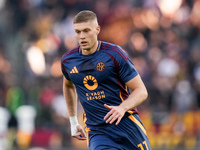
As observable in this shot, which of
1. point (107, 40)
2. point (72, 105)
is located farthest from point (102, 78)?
point (107, 40)

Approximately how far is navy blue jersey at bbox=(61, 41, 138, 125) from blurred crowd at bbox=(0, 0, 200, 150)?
7.69m

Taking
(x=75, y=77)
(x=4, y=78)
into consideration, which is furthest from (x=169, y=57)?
(x=75, y=77)

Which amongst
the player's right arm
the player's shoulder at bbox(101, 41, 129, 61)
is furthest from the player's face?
the player's right arm

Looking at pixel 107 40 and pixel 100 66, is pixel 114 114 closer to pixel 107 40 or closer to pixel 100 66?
pixel 100 66

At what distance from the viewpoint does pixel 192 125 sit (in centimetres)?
1383

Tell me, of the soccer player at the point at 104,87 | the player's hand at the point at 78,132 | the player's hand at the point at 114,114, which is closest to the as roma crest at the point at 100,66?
the soccer player at the point at 104,87

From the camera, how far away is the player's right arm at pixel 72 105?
6.80 meters

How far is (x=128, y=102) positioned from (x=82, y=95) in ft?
2.37

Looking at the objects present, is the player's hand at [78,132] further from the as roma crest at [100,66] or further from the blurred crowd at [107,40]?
the blurred crowd at [107,40]

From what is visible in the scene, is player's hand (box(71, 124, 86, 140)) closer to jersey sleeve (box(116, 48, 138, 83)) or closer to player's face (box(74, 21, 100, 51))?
jersey sleeve (box(116, 48, 138, 83))

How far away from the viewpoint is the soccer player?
242 inches

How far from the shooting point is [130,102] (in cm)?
596

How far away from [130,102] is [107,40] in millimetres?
9258

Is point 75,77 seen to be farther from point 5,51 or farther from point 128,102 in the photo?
point 5,51
